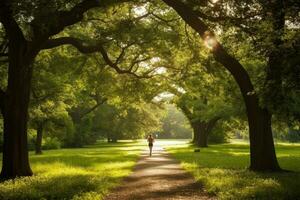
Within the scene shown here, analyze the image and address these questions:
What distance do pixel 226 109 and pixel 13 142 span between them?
32050 millimetres

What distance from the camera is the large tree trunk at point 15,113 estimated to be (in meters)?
18.9

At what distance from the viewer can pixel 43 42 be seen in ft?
63.6

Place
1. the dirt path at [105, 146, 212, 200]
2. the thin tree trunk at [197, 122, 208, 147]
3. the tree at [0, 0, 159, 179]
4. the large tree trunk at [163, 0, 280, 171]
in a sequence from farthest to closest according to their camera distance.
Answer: the thin tree trunk at [197, 122, 208, 147]
the large tree trunk at [163, 0, 280, 171]
the tree at [0, 0, 159, 179]
the dirt path at [105, 146, 212, 200]

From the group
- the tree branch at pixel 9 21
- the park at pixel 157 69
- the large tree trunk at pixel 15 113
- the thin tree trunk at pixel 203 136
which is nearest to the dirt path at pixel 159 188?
the park at pixel 157 69

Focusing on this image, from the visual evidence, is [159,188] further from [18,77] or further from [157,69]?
[157,69]

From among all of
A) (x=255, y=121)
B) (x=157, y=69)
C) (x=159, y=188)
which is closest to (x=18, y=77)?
(x=159, y=188)

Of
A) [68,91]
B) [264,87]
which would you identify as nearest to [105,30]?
[264,87]

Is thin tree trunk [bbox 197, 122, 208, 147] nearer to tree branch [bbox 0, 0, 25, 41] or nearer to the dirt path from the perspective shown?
the dirt path

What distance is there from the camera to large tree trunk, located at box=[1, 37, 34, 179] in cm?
1889

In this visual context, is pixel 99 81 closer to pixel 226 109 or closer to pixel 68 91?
pixel 68 91

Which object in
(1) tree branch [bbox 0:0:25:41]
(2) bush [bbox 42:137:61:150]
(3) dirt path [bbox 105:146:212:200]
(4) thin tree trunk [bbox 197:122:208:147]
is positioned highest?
(1) tree branch [bbox 0:0:25:41]

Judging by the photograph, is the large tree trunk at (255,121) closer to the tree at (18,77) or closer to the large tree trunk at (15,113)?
the tree at (18,77)

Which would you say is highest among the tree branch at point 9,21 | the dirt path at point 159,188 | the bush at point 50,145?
the tree branch at point 9,21

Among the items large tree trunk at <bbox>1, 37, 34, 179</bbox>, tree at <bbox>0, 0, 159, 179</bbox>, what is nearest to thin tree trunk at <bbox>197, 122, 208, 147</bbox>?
tree at <bbox>0, 0, 159, 179</bbox>
